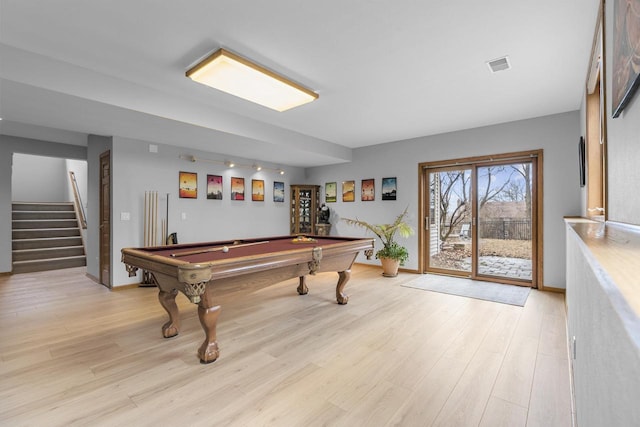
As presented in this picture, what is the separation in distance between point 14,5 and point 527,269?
6.48 meters

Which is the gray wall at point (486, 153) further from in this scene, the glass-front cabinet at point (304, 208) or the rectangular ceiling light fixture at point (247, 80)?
the rectangular ceiling light fixture at point (247, 80)

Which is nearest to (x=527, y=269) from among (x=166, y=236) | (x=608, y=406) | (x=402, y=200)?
(x=402, y=200)

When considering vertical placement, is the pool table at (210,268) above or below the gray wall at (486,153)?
below

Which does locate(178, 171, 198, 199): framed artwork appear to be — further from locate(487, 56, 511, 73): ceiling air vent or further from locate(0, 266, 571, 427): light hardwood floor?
locate(487, 56, 511, 73): ceiling air vent

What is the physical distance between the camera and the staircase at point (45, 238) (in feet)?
19.5

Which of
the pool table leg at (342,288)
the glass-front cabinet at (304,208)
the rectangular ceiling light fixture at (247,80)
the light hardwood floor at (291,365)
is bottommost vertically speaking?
the light hardwood floor at (291,365)

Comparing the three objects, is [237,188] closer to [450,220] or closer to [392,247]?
[392,247]

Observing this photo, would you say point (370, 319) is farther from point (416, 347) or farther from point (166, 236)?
point (166, 236)

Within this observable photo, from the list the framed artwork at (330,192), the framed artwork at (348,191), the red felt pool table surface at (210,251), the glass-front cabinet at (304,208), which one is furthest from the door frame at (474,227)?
the red felt pool table surface at (210,251)

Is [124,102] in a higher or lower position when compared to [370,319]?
higher

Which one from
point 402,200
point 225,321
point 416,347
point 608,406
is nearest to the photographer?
point 608,406

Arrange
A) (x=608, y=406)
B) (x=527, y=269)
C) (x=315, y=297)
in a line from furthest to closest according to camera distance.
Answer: (x=527, y=269), (x=315, y=297), (x=608, y=406)

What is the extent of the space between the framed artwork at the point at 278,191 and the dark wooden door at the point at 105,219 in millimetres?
3185

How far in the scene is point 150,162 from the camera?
490 cm
